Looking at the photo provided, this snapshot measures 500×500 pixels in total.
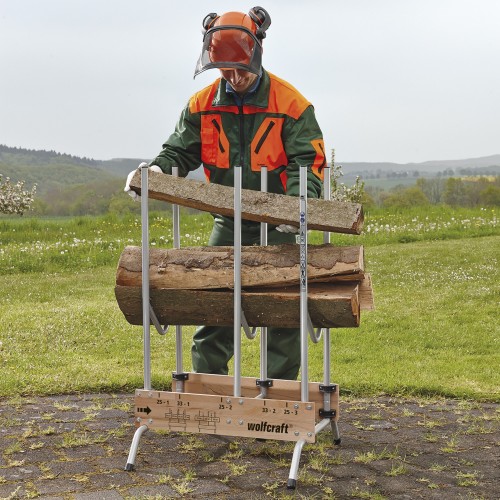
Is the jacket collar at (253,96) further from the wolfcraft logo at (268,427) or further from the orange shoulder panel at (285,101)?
the wolfcraft logo at (268,427)

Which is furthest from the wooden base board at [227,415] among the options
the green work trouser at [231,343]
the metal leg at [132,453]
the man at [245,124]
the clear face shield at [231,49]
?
the clear face shield at [231,49]

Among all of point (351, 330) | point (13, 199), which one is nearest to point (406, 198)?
point (13, 199)

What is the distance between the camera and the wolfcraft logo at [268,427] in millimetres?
4004

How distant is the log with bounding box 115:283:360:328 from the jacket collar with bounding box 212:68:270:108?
99 cm

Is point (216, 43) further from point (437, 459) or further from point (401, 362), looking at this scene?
point (401, 362)

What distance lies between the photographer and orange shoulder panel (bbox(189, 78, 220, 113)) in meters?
4.58

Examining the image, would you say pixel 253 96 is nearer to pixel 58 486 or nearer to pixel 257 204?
pixel 257 204

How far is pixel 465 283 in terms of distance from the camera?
33.3 ft

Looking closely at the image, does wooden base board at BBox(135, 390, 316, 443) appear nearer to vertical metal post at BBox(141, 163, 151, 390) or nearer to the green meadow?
vertical metal post at BBox(141, 163, 151, 390)

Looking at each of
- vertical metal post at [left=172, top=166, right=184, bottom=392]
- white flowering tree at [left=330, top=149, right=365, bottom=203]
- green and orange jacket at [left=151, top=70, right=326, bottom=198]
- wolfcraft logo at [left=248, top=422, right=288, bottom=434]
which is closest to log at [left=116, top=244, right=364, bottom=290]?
vertical metal post at [left=172, top=166, right=184, bottom=392]

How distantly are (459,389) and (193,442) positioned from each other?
2.13m

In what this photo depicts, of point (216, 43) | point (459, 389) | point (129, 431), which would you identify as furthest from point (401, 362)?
point (216, 43)

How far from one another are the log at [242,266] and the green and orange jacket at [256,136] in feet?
1.35

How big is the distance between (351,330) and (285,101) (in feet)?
12.9
